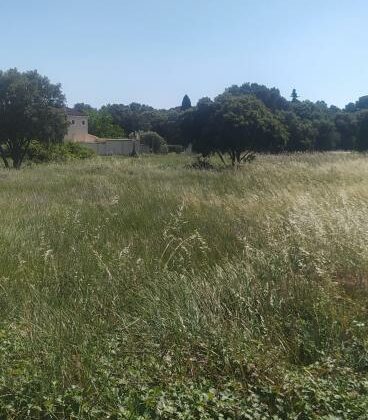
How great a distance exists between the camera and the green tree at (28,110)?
30.0 metres

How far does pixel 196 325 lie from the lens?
3350 mm

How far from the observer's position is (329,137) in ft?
165

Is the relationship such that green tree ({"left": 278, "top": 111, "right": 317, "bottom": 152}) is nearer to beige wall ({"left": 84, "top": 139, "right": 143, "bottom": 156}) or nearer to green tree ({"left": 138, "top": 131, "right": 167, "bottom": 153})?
green tree ({"left": 138, "top": 131, "right": 167, "bottom": 153})

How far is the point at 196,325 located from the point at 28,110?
29.3 m

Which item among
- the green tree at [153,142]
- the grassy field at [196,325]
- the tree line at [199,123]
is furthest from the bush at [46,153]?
the grassy field at [196,325]

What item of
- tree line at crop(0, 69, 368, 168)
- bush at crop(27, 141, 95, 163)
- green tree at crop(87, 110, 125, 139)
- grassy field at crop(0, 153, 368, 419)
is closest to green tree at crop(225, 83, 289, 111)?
tree line at crop(0, 69, 368, 168)

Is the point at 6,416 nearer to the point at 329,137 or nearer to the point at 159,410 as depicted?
the point at 159,410

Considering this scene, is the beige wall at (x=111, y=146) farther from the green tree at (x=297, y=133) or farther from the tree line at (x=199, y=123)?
the green tree at (x=297, y=133)

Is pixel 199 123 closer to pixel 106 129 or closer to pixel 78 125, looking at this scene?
pixel 78 125

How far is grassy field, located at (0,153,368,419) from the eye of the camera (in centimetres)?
262

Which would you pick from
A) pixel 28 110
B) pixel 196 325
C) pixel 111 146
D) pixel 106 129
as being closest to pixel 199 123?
pixel 28 110

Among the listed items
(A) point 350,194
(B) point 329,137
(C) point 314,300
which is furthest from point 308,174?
(B) point 329,137

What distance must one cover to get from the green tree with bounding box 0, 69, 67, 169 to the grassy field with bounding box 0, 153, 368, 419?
26.1 meters

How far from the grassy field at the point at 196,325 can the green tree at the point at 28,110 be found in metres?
26.1
